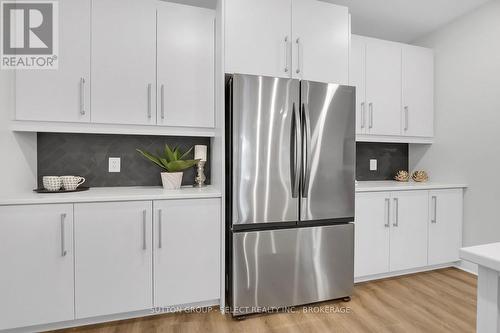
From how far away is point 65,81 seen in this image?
193cm

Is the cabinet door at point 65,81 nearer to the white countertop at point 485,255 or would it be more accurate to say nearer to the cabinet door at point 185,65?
the cabinet door at point 185,65

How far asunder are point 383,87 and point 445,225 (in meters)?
1.55

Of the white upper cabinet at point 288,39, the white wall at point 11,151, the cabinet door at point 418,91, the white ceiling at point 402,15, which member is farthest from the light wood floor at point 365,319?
the white ceiling at point 402,15

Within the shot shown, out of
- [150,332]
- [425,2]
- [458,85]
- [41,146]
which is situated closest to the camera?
[150,332]

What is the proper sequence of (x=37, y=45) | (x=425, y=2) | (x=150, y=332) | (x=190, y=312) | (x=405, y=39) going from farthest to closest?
1. (x=405, y=39)
2. (x=425, y=2)
3. (x=190, y=312)
4. (x=37, y=45)
5. (x=150, y=332)

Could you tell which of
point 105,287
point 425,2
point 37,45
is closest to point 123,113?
point 37,45

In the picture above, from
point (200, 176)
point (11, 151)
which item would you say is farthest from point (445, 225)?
point (11, 151)

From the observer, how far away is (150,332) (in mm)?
1771

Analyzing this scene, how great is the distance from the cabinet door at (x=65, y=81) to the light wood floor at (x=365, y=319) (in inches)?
59.3

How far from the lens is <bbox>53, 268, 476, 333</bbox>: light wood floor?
1.81 metres

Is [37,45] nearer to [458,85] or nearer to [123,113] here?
[123,113]

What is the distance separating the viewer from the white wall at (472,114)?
250 centimetres

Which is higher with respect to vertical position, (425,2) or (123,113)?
(425,2)

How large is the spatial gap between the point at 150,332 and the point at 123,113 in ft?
5.14
